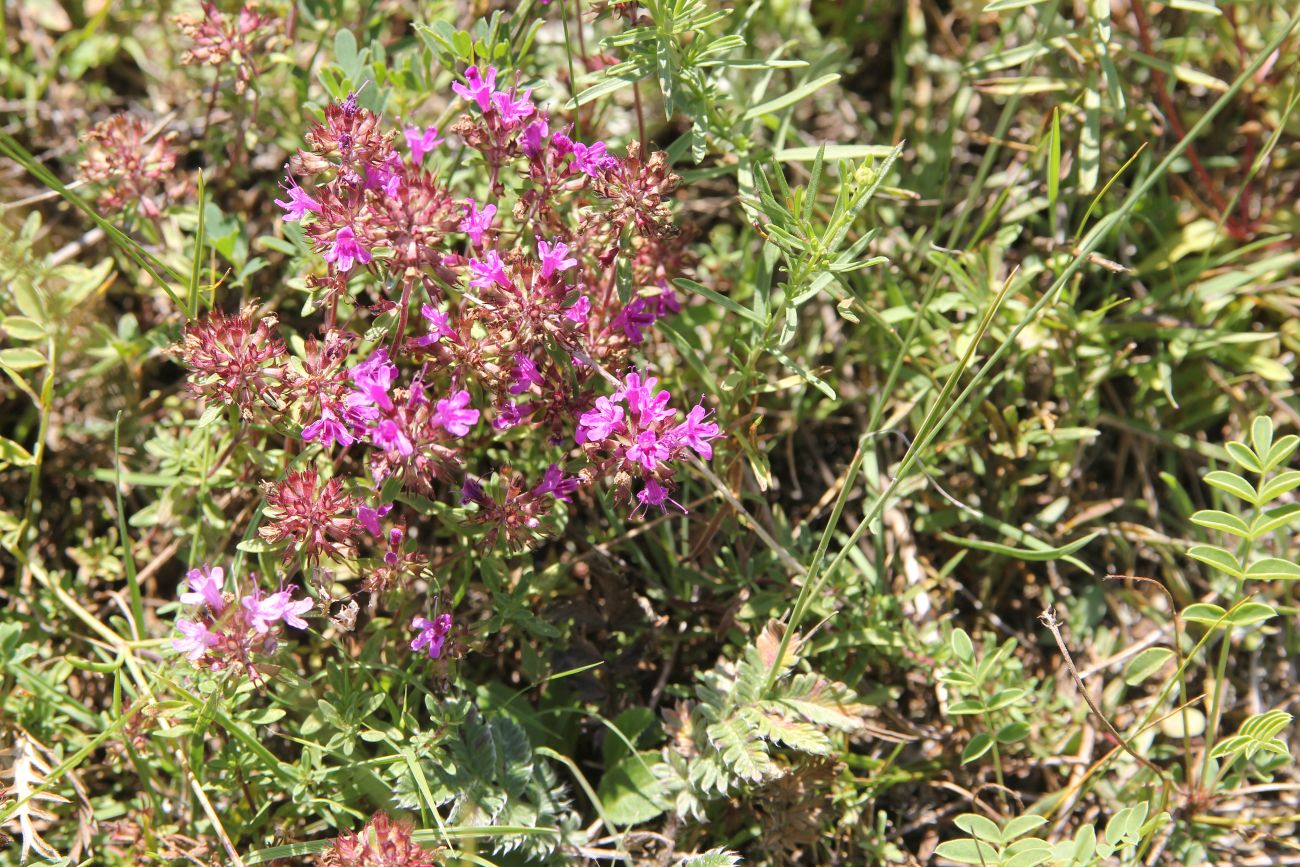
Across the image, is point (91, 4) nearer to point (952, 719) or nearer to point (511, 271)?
point (511, 271)

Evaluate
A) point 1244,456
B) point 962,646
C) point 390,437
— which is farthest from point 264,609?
point 1244,456

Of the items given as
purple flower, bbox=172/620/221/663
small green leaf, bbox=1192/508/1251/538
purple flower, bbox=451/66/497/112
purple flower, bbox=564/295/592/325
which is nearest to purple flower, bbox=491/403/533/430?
purple flower, bbox=564/295/592/325

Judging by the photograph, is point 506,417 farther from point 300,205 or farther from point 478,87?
point 478,87

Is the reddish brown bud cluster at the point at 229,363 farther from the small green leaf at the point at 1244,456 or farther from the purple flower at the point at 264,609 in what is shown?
Result: the small green leaf at the point at 1244,456

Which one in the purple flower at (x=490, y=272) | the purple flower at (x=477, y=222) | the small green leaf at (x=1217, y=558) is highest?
the purple flower at (x=477, y=222)

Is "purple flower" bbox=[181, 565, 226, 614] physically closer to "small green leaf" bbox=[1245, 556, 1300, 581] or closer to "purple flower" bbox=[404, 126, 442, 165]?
"purple flower" bbox=[404, 126, 442, 165]

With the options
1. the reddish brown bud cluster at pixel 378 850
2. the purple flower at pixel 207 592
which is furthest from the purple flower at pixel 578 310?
the reddish brown bud cluster at pixel 378 850
